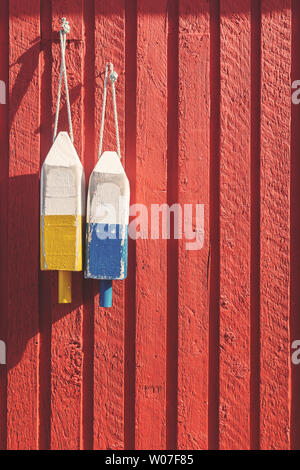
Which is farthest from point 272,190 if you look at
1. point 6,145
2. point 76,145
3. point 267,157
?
point 6,145

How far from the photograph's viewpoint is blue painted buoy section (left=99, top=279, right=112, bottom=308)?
1.41 m

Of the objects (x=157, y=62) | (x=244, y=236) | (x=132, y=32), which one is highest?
(x=132, y=32)

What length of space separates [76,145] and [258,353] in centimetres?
114

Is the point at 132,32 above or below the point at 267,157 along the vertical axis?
above

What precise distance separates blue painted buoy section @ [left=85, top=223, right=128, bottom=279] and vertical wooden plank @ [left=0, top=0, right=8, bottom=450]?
1.37ft

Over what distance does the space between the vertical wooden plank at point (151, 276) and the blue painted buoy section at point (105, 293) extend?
0.13 metres

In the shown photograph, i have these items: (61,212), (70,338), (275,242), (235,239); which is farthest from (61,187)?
(275,242)

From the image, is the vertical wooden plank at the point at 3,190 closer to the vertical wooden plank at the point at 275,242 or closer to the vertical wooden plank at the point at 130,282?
the vertical wooden plank at the point at 130,282

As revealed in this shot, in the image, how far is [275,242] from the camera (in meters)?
1.51

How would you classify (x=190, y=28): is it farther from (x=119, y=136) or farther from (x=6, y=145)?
(x=6, y=145)

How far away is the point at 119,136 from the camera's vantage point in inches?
59.7

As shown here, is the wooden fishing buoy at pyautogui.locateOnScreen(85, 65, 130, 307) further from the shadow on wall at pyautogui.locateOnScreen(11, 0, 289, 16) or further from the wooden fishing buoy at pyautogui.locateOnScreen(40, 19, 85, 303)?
the shadow on wall at pyautogui.locateOnScreen(11, 0, 289, 16)

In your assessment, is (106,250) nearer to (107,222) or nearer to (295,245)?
(107,222)

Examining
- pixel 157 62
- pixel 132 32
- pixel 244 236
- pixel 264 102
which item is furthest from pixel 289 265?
pixel 132 32
